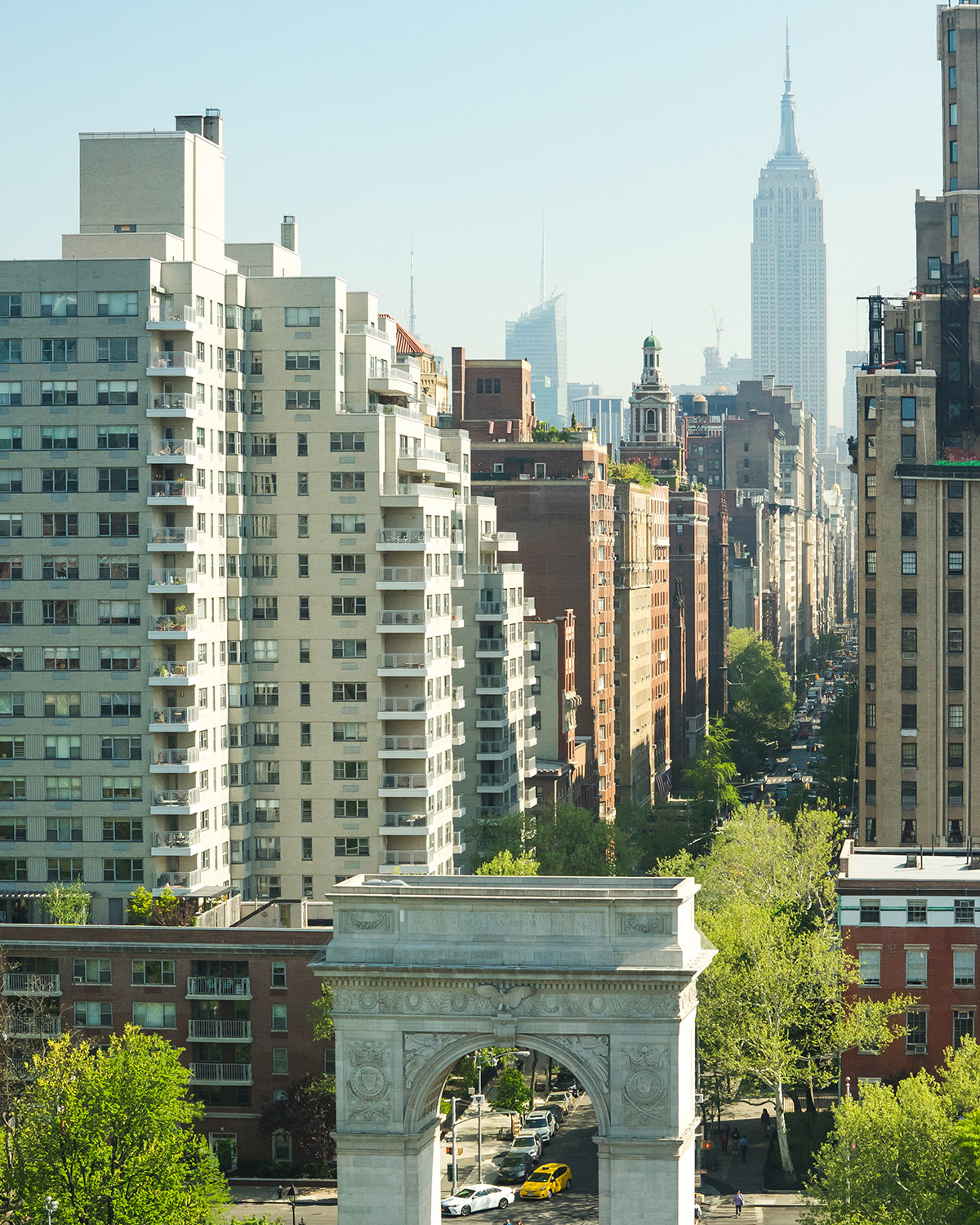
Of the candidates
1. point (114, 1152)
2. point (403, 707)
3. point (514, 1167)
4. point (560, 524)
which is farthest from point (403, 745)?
point (560, 524)

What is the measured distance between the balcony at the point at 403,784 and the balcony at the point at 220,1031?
21.9 metres

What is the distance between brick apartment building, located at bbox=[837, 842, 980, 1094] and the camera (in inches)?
3917

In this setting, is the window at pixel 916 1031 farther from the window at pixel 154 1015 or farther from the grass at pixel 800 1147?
the window at pixel 154 1015

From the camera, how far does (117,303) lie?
4328 inches

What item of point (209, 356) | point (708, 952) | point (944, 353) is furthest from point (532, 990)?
point (944, 353)

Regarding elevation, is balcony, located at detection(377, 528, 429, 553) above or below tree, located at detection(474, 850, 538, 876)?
above

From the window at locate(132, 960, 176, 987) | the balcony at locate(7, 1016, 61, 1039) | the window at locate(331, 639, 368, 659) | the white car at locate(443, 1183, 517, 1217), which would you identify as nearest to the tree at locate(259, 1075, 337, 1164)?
the white car at locate(443, 1183, 517, 1217)

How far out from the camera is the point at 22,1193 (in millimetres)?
76188

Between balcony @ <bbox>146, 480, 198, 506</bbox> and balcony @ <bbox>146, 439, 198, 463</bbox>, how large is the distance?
132cm

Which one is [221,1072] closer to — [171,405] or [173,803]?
[173,803]

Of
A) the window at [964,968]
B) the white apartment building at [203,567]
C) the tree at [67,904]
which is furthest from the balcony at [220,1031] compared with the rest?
the window at [964,968]

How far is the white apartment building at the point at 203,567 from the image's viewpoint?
4338 inches

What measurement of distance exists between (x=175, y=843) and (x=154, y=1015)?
1413cm

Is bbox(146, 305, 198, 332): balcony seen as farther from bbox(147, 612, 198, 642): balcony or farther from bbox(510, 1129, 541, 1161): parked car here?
bbox(510, 1129, 541, 1161): parked car
